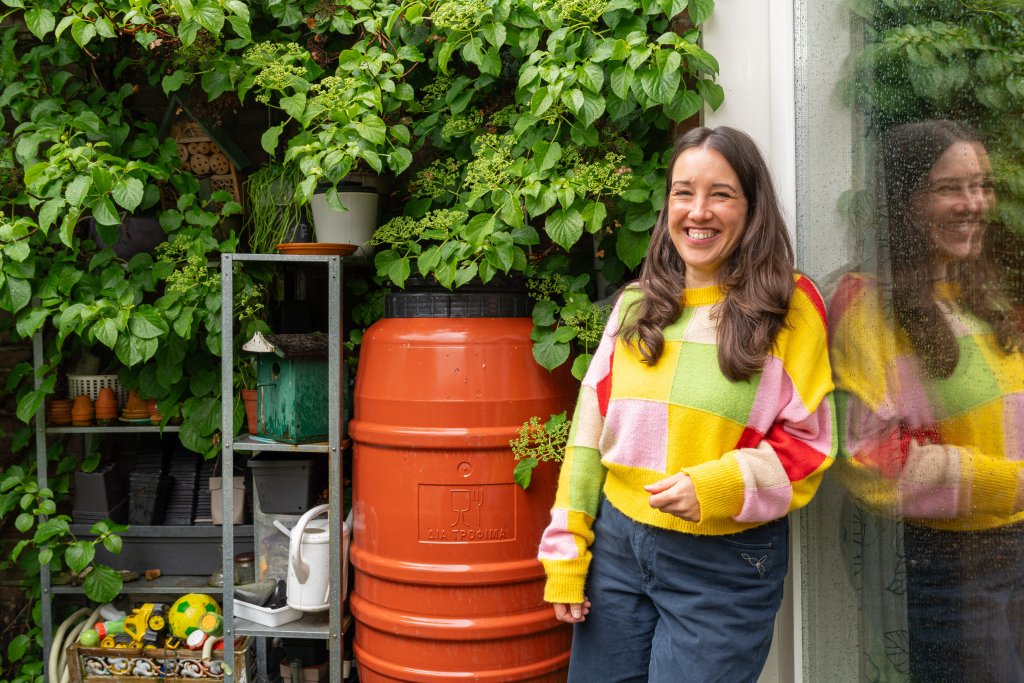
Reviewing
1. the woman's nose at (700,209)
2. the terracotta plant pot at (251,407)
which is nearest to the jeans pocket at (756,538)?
the woman's nose at (700,209)

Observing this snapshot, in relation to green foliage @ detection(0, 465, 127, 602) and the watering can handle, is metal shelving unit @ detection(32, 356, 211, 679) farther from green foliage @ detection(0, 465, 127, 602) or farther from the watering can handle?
the watering can handle

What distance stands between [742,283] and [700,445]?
0.88ft

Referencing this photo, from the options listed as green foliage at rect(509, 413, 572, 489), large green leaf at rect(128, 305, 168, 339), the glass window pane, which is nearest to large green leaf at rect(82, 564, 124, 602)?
large green leaf at rect(128, 305, 168, 339)

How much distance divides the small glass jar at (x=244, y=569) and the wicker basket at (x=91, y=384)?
23.1 inches

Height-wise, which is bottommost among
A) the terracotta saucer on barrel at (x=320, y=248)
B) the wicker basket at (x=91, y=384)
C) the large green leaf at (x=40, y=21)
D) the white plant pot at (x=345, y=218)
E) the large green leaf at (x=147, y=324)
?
the wicker basket at (x=91, y=384)

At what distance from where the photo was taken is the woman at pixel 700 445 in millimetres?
1341

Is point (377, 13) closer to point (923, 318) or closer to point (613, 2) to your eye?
point (613, 2)

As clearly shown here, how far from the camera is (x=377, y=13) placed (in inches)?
82.7

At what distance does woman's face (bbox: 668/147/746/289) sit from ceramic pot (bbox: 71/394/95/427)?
1.82 m

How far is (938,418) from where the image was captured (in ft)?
3.76

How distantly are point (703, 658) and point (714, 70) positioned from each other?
1111 millimetres

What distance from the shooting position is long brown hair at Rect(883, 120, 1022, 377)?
3.17 feet

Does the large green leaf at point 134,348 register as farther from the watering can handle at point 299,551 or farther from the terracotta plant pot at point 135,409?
the watering can handle at point 299,551

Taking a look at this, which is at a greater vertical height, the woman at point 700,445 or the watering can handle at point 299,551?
the woman at point 700,445
